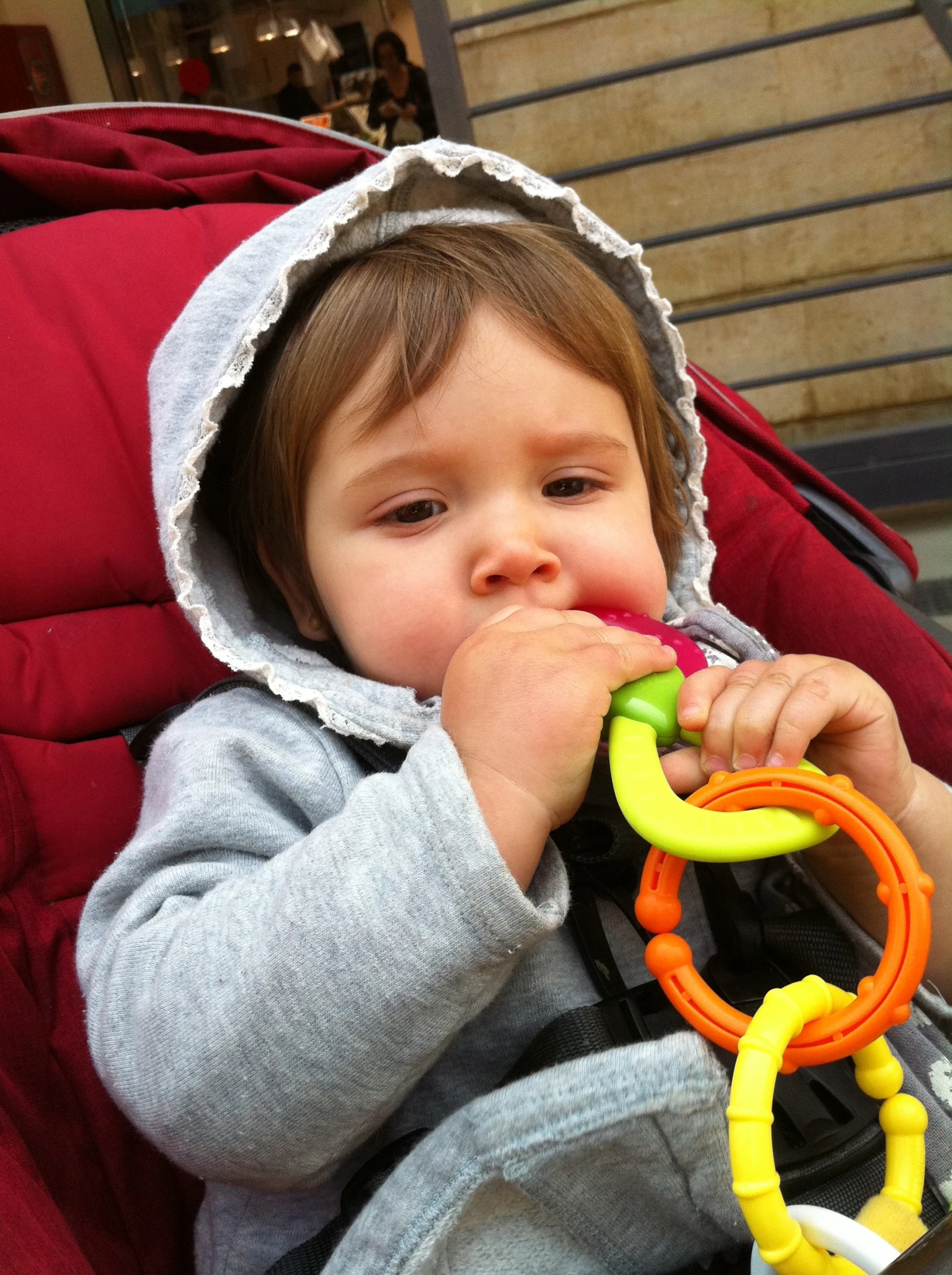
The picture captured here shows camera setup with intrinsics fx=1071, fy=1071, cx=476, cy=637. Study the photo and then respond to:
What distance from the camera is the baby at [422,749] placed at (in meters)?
0.60

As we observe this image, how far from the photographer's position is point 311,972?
615mm

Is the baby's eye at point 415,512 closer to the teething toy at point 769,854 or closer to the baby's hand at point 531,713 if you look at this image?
the baby's hand at point 531,713

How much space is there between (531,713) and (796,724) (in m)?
0.17

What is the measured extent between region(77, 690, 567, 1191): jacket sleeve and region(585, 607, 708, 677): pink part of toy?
0.19 metres

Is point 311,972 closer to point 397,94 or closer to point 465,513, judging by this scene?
point 465,513

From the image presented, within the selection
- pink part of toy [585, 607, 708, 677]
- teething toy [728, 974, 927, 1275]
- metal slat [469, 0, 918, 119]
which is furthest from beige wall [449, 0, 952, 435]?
teething toy [728, 974, 927, 1275]

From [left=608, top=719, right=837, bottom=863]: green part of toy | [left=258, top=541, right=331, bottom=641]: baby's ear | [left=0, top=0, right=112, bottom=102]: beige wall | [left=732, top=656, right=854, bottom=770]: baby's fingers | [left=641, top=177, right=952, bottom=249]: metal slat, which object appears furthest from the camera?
[left=0, top=0, right=112, bottom=102]: beige wall

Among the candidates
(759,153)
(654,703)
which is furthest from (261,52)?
(654,703)

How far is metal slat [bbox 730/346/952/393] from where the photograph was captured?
3.03m

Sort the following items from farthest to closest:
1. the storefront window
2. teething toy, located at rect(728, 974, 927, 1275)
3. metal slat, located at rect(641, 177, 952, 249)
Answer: the storefront window < metal slat, located at rect(641, 177, 952, 249) < teething toy, located at rect(728, 974, 927, 1275)

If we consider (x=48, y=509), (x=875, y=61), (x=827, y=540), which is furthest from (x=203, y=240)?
(x=875, y=61)

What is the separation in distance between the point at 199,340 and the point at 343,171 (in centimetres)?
50

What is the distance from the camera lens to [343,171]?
128cm

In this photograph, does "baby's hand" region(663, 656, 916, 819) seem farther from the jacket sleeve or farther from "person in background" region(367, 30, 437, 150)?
"person in background" region(367, 30, 437, 150)
